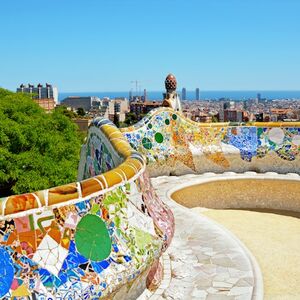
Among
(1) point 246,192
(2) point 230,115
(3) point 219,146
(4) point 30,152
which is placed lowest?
(2) point 230,115

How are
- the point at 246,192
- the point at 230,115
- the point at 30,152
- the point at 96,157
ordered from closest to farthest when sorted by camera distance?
the point at 96,157 < the point at 246,192 < the point at 30,152 < the point at 230,115

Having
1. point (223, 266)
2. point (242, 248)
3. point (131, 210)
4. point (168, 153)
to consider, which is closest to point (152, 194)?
point (131, 210)

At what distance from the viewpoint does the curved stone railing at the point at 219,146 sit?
977cm

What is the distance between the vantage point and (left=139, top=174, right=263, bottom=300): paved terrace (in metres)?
4.21

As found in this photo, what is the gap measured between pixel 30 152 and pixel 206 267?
965 cm

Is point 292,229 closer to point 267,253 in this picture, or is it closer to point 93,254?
point 267,253

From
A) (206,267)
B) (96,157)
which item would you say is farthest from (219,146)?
(206,267)

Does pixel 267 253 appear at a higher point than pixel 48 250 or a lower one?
lower

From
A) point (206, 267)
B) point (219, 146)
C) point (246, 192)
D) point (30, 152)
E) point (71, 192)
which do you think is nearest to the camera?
point (71, 192)

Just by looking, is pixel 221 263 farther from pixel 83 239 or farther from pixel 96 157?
pixel 83 239

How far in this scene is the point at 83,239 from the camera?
10.4 feet

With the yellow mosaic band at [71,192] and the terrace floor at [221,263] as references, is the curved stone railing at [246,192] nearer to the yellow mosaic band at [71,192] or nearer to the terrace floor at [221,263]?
the terrace floor at [221,263]

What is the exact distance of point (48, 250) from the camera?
300 cm

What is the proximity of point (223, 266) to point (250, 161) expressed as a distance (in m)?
5.55
